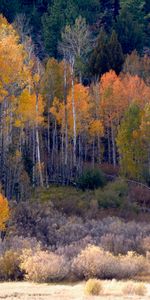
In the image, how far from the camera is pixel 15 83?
29.0 m

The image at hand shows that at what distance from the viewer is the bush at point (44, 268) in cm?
1797

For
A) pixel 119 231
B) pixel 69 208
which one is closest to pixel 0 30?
pixel 69 208

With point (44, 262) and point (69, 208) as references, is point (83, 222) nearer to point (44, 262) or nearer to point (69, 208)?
point (69, 208)

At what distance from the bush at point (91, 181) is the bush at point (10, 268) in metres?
19.0

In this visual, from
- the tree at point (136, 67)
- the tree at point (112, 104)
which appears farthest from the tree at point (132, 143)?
the tree at point (136, 67)

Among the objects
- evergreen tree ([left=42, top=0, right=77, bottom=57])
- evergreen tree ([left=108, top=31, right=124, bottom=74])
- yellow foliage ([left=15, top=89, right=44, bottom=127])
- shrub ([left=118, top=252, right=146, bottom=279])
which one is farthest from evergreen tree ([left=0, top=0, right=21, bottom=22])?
shrub ([left=118, top=252, right=146, bottom=279])

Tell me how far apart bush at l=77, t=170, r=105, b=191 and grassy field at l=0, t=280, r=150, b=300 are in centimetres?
2045

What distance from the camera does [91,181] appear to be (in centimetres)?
3812

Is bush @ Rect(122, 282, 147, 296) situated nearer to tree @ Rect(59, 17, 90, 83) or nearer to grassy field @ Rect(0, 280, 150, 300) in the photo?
grassy field @ Rect(0, 280, 150, 300)

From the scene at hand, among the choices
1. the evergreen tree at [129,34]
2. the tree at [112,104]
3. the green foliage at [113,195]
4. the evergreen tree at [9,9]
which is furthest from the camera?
the evergreen tree at [9,9]

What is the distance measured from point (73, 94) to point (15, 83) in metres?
14.7

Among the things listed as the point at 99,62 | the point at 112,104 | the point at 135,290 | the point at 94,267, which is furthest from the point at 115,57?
the point at 135,290

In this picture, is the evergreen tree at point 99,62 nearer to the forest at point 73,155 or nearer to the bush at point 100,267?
the forest at point 73,155

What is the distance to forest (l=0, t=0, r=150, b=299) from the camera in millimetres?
19969
